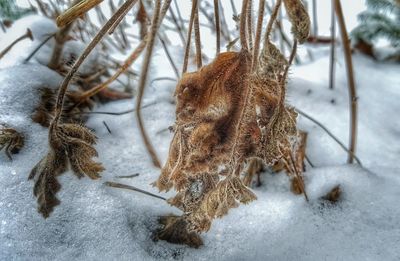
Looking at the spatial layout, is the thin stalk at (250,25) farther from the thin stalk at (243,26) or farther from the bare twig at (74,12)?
the bare twig at (74,12)

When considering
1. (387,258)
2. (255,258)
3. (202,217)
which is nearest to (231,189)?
(202,217)

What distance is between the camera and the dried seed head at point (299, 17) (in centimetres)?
71

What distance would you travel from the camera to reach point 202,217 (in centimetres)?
74

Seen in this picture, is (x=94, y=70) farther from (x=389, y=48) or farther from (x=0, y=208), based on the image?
(x=389, y=48)

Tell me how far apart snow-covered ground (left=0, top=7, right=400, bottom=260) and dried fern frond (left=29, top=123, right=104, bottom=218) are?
0.22ft

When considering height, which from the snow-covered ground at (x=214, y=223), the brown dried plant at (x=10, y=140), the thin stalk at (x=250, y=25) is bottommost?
the snow-covered ground at (x=214, y=223)

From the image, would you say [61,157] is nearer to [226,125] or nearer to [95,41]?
[95,41]

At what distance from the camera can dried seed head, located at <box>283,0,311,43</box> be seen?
715 millimetres

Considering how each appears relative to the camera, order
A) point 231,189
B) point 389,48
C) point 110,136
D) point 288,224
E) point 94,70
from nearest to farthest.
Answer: point 231,189 → point 288,224 → point 110,136 → point 94,70 → point 389,48

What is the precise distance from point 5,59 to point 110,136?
476mm

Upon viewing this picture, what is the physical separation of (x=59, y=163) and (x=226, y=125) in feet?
1.17

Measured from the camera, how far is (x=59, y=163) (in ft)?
2.58

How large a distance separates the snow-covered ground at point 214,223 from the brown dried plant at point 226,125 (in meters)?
0.16

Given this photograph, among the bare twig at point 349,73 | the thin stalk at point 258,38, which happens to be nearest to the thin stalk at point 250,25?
the thin stalk at point 258,38
